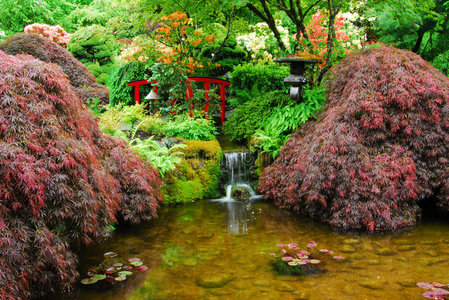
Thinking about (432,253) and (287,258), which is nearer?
(287,258)

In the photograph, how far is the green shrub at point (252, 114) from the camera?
30.3 feet

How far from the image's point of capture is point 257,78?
11406mm

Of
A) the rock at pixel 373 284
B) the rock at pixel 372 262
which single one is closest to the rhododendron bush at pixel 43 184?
the rock at pixel 373 284

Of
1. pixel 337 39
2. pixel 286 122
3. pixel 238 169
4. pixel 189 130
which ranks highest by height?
pixel 337 39

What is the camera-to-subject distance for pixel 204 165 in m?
8.21

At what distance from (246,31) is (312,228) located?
10.2 m

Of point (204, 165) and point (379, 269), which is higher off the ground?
point (204, 165)

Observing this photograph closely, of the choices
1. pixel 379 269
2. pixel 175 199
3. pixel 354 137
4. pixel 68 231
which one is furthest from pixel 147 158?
pixel 379 269

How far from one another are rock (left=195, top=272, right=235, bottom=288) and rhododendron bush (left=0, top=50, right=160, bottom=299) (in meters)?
1.32

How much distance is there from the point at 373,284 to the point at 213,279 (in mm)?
1827

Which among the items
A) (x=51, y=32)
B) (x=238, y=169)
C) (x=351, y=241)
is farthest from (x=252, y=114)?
(x=51, y=32)

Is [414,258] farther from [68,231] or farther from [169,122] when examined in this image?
[169,122]

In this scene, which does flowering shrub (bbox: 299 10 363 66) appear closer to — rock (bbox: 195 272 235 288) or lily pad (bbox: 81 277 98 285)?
rock (bbox: 195 272 235 288)

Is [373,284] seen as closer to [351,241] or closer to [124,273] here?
[351,241]
